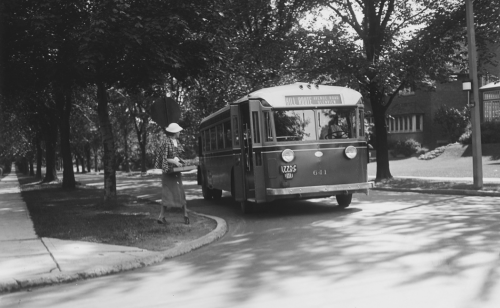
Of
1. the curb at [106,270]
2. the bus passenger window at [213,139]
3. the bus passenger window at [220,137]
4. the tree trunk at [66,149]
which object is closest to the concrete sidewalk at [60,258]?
the curb at [106,270]

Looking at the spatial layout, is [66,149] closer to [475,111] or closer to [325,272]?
Answer: [475,111]

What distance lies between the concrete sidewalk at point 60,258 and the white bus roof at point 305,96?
3.60m

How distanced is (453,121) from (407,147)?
4.15 m

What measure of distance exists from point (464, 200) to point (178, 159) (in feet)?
26.7

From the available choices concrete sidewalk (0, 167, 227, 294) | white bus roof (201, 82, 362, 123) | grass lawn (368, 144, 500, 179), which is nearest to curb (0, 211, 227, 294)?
concrete sidewalk (0, 167, 227, 294)

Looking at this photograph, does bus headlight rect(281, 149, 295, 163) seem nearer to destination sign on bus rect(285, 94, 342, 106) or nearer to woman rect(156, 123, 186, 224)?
destination sign on bus rect(285, 94, 342, 106)

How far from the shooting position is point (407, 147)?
43.4 meters

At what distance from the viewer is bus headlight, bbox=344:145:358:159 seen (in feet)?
39.7

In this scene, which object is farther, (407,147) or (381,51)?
(407,147)

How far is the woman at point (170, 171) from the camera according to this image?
1045 cm

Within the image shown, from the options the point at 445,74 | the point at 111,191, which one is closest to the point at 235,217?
the point at 111,191

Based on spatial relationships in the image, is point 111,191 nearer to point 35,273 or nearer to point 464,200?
point 35,273

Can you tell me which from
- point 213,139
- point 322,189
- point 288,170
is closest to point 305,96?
point 288,170

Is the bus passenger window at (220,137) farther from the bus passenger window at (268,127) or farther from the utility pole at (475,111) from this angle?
the utility pole at (475,111)
